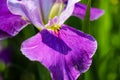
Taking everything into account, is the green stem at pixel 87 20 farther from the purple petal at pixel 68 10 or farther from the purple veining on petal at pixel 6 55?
the purple veining on petal at pixel 6 55

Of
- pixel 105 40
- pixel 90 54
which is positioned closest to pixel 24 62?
pixel 105 40

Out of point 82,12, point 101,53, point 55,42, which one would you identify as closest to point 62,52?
point 55,42

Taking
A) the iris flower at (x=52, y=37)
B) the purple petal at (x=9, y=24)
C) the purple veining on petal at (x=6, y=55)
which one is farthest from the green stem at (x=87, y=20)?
the purple veining on petal at (x=6, y=55)

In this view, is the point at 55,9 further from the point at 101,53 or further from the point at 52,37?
the point at 101,53

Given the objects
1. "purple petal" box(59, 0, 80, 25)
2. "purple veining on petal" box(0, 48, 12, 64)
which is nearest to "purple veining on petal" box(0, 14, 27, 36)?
"purple petal" box(59, 0, 80, 25)

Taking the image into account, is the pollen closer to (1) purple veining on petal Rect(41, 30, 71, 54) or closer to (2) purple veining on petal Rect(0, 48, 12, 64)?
(1) purple veining on petal Rect(41, 30, 71, 54)
